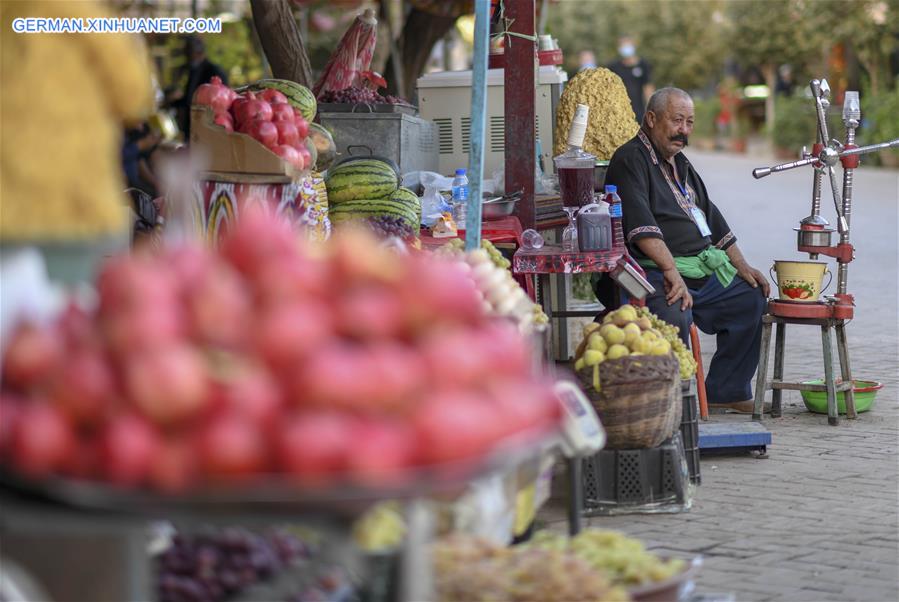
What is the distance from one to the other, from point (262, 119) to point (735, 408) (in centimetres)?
359

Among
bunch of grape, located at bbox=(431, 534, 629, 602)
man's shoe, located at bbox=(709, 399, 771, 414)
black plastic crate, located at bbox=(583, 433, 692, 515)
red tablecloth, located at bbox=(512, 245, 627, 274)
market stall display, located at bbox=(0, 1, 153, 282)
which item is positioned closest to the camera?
market stall display, located at bbox=(0, 1, 153, 282)

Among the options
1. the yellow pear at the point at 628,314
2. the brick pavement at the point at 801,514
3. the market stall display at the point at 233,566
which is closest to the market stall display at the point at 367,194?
the yellow pear at the point at 628,314

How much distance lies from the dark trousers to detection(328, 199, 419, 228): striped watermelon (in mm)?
1756

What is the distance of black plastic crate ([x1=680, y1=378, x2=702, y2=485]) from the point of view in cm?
560

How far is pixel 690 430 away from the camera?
18.4ft

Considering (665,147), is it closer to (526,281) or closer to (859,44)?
(526,281)

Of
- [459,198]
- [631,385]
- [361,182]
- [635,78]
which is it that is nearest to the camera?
[631,385]

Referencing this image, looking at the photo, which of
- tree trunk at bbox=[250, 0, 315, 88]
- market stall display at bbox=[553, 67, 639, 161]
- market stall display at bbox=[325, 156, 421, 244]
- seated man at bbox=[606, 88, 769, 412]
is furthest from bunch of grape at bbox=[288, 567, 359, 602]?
tree trunk at bbox=[250, 0, 315, 88]

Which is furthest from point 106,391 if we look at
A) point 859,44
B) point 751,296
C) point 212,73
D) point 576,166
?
point 859,44

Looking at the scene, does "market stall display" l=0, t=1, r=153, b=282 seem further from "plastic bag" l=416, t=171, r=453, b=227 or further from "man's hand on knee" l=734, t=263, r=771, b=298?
"man's hand on knee" l=734, t=263, r=771, b=298

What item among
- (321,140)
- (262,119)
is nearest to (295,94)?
(321,140)

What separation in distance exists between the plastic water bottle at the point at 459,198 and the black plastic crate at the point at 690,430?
5.54 ft

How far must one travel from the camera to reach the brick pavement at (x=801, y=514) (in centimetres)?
431

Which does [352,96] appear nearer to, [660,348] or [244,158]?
[244,158]
